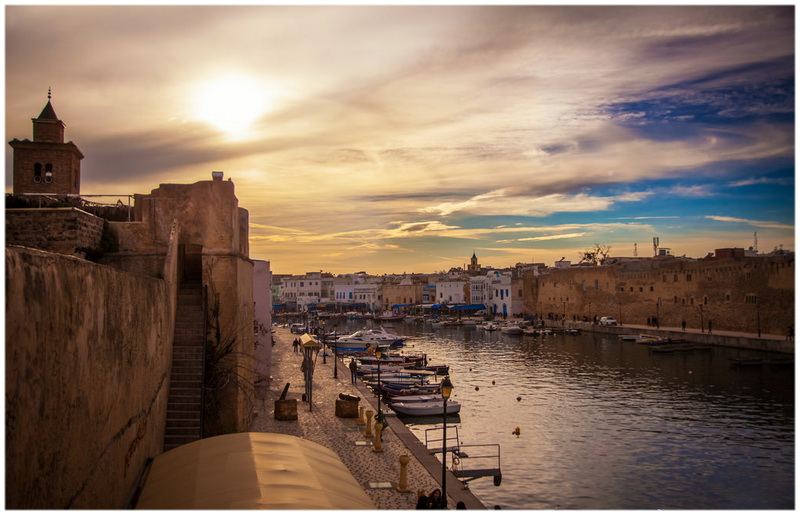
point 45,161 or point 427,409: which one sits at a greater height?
point 45,161

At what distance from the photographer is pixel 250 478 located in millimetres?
5527

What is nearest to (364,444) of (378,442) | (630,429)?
(378,442)

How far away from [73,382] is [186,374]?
5.60 metres

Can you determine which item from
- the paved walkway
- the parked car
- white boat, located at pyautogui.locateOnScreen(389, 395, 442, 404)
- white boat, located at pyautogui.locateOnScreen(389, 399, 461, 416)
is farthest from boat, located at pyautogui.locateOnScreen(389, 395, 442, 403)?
the parked car

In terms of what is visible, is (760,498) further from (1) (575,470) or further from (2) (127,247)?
(2) (127,247)

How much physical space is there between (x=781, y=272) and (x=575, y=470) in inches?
1298

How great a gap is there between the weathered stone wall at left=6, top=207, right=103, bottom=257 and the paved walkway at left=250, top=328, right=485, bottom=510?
600 centimetres

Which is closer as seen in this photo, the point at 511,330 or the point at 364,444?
the point at 364,444

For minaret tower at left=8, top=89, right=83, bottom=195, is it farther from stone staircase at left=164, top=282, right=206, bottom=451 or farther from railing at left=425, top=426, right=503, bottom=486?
railing at left=425, top=426, right=503, bottom=486

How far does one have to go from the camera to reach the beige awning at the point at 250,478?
5.12 m

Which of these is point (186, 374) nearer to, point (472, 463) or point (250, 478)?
point (250, 478)

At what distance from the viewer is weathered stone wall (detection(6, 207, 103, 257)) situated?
36.4ft

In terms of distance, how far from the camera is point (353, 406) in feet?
56.7

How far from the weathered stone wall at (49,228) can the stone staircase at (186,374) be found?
2.00 m
